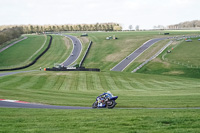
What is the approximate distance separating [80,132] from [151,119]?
4.77 metres

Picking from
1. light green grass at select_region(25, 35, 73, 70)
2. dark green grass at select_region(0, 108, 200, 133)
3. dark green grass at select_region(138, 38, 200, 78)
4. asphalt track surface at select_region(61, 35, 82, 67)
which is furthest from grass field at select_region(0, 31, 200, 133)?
light green grass at select_region(25, 35, 73, 70)

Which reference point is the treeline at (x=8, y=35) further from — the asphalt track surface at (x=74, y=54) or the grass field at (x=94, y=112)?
the grass field at (x=94, y=112)

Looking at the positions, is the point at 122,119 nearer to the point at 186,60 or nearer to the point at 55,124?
the point at 55,124

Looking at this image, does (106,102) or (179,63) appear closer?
(106,102)

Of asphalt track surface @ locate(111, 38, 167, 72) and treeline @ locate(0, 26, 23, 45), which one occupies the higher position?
treeline @ locate(0, 26, 23, 45)

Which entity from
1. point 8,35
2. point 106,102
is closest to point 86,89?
point 106,102

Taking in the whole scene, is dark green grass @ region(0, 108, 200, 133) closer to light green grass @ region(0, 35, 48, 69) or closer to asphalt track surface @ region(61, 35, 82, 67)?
asphalt track surface @ region(61, 35, 82, 67)

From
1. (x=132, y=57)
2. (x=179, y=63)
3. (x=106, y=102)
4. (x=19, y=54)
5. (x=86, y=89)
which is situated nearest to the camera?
(x=106, y=102)

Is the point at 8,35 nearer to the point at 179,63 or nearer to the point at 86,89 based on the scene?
the point at 179,63

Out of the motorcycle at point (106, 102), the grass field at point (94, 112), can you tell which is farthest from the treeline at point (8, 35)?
the motorcycle at point (106, 102)

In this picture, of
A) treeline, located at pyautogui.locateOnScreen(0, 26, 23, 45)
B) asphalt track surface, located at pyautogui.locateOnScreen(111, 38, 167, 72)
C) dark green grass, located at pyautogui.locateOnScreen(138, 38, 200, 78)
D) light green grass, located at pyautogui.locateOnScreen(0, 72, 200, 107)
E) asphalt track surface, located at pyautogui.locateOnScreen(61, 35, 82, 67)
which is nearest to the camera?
light green grass, located at pyautogui.locateOnScreen(0, 72, 200, 107)

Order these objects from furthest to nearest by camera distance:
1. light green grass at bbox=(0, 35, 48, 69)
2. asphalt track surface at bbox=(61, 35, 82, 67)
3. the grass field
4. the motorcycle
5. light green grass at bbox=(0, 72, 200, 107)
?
light green grass at bbox=(0, 35, 48, 69) → asphalt track surface at bbox=(61, 35, 82, 67) → light green grass at bbox=(0, 72, 200, 107) → the motorcycle → the grass field

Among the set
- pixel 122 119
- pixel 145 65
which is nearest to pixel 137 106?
pixel 122 119

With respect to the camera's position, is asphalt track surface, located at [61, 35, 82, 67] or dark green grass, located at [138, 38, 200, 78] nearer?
dark green grass, located at [138, 38, 200, 78]
